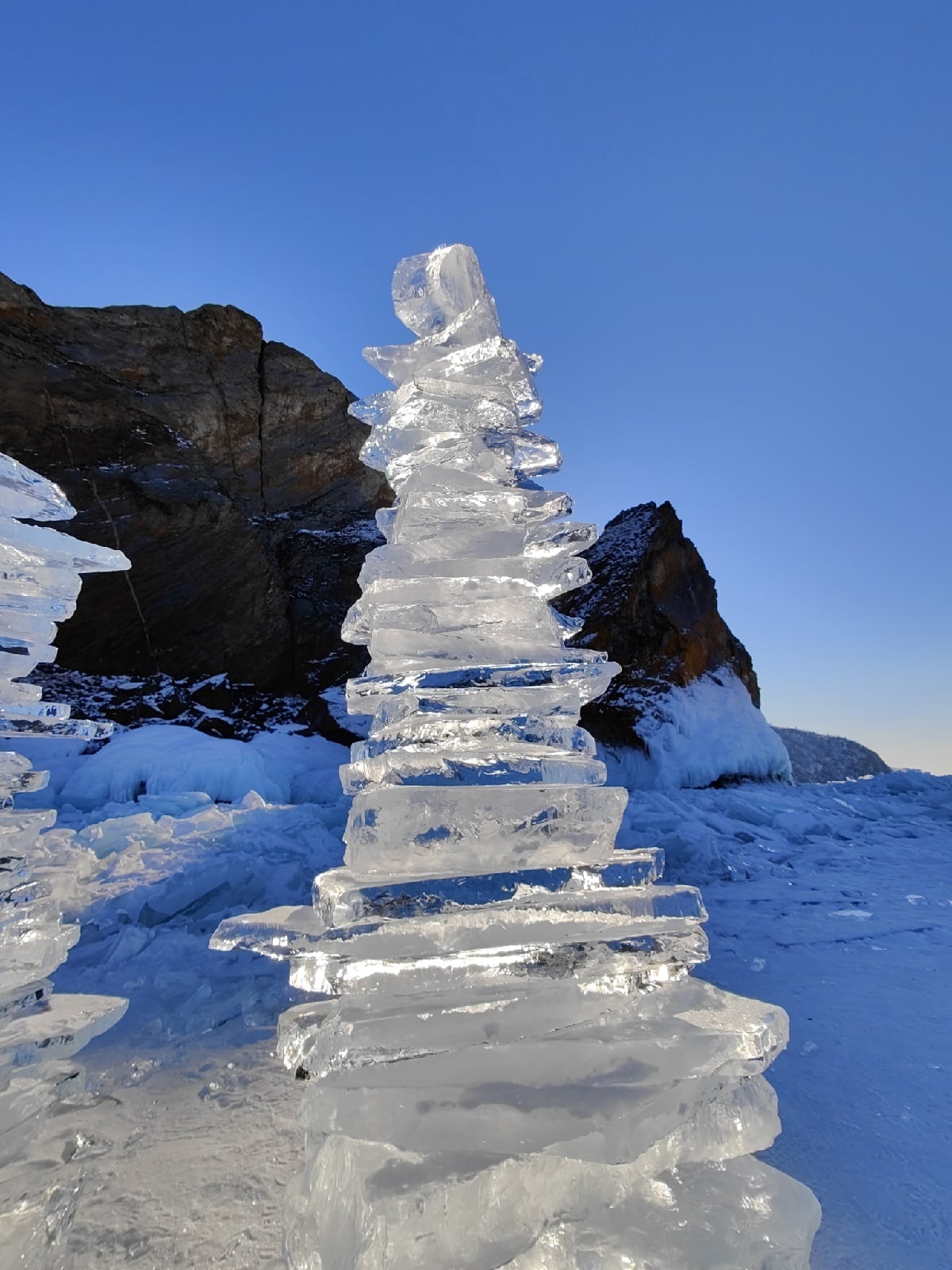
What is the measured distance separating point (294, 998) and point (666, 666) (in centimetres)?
1124

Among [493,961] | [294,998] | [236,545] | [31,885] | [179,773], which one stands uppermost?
[236,545]

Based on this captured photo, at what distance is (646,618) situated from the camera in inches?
535

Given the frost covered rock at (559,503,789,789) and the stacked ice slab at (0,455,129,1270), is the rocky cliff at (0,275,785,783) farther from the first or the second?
the stacked ice slab at (0,455,129,1270)

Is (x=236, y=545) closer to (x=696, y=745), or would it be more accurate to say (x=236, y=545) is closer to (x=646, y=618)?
(x=646, y=618)

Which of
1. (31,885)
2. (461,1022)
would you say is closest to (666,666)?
(31,885)

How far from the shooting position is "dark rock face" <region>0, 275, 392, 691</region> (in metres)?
13.6

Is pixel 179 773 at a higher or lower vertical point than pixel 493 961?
lower

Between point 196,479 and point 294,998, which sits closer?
point 294,998

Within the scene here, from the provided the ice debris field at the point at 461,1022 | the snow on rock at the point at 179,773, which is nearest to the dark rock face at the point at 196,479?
the snow on rock at the point at 179,773

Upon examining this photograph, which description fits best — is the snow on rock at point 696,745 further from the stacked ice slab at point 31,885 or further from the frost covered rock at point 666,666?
the stacked ice slab at point 31,885

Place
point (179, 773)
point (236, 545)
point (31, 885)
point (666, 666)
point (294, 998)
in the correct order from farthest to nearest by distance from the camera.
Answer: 1. point (236, 545)
2. point (666, 666)
3. point (179, 773)
4. point (294, 998)
5. point (31, 885)

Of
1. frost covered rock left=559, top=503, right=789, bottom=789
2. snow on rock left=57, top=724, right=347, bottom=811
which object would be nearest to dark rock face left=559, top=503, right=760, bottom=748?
frost covered rock left=559, top=503, right=789, bottom=789

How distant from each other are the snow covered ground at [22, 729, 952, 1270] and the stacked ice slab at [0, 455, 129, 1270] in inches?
10.6

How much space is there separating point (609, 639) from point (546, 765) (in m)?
12.0
